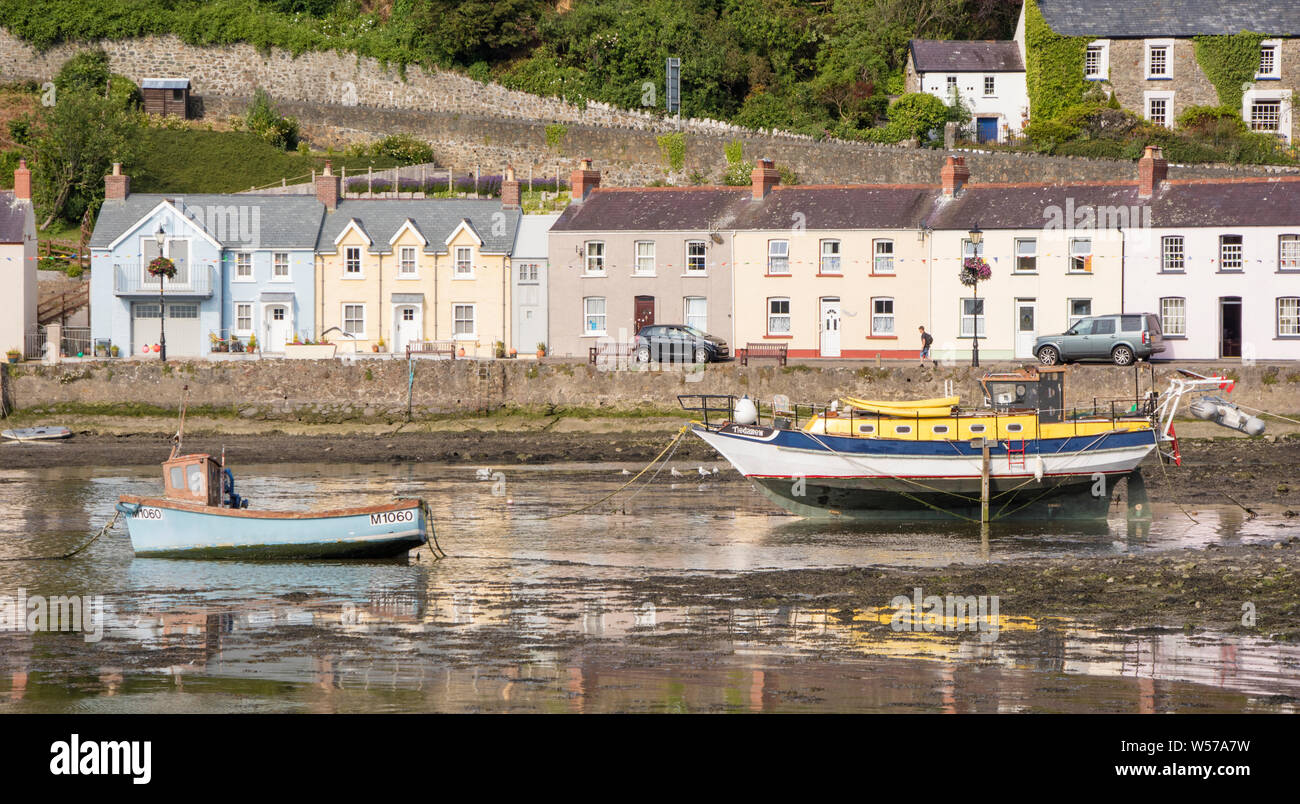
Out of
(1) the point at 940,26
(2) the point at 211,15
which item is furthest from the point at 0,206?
(1) the point at 940,26

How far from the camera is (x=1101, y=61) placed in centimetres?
6819

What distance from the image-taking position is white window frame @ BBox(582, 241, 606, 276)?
52531 millimetres

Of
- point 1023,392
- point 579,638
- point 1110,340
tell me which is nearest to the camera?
point 579,638

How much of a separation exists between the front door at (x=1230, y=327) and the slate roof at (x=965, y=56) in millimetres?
23081

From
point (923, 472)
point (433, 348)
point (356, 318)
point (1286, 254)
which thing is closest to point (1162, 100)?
point (1286, 254)

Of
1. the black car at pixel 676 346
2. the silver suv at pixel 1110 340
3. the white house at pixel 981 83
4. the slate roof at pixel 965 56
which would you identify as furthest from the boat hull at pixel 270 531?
the slate roof at pixel 965 56

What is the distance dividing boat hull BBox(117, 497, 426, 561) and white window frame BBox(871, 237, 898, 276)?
2695cm

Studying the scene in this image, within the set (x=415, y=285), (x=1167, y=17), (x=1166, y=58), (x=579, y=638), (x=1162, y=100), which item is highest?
(x=1167, y=17)

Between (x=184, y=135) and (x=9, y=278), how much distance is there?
27.0m

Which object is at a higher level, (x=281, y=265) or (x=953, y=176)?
(x=953, y=176)

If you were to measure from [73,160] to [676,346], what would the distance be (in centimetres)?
3254

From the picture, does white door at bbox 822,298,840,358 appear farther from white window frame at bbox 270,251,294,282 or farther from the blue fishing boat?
the blue fishing boat

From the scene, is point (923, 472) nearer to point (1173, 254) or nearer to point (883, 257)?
point (883, 257)

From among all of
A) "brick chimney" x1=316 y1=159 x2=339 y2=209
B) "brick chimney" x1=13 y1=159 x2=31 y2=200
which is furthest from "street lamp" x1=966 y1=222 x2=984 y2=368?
"brick chimney" x1=13 y1=159 x2=31 y2=200
